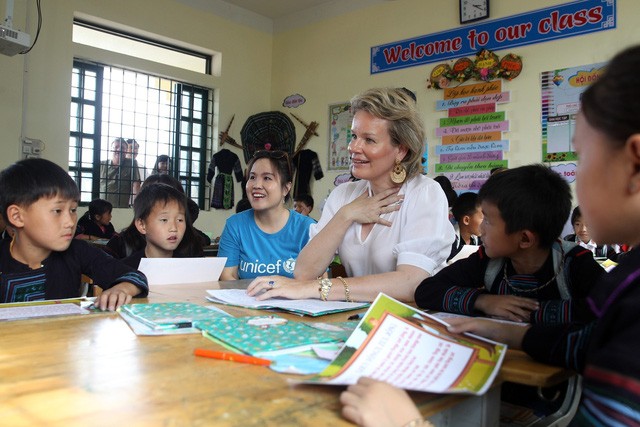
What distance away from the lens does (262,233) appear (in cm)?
226

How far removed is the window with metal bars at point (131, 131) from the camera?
577 centimetres

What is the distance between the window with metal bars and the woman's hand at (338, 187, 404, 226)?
4.87m

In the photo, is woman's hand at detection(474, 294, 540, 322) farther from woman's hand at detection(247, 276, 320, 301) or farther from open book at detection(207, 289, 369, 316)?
woman's hand at detection(247, 276, 320, 301)

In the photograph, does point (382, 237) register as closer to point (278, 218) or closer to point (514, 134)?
point (278, 218)

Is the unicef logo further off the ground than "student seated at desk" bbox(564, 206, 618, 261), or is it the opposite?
"student seated at desk" bbox(564, 206, 618, 261)

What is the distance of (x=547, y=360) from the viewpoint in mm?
778

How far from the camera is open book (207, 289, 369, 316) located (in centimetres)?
113

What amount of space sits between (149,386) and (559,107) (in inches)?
192

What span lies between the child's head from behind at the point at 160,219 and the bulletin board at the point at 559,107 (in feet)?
12.2

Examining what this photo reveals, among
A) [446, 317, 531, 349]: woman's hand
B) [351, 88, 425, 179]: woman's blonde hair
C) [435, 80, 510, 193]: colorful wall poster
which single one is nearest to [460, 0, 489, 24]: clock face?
[435, 80, 510, 193]: colorful wall poster

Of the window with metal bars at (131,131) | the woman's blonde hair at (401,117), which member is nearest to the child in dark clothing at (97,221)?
the window with metal bars at (131,131)

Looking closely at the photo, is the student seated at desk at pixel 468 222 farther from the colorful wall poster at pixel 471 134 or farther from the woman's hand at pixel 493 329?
the woman's hand at pixel 493 329

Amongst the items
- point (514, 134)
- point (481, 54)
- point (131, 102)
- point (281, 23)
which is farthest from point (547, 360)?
point (281, 23)

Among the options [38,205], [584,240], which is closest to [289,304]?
[38,205]
